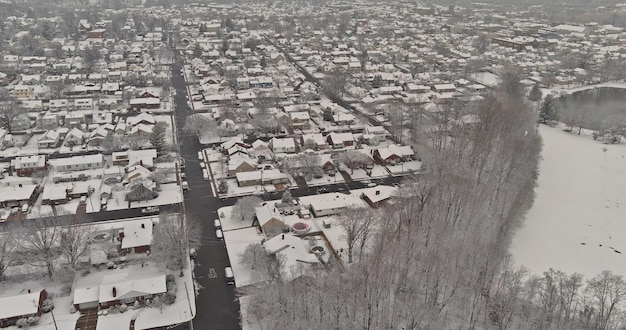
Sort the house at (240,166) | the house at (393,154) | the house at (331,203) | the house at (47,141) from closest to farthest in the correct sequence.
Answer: the house at (331,203)
the house at (240,166)
the house at (393,154)
the house at (47,141)

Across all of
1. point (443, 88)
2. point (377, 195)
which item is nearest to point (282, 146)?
point (377, 195)

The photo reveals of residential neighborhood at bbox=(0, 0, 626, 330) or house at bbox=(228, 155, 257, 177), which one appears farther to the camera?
house at bbox=(228, 155, 257, 177)

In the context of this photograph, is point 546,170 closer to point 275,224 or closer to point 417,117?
point 417,117

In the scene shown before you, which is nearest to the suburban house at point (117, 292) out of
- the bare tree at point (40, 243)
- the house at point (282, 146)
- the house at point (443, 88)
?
the bare tree at point (40, 243)

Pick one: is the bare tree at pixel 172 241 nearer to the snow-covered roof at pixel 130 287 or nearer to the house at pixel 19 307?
the snow-covered roof at pixel 130 287

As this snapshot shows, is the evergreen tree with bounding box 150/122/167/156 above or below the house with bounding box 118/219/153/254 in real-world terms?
above

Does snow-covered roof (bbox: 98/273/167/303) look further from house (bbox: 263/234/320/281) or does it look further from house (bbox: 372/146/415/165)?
house (bbox: 372/146/415/165)

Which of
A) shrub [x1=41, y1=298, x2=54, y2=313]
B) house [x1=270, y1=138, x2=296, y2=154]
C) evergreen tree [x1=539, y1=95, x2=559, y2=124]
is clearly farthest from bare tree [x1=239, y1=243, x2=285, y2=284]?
evergreen tree [x1=539, y1=95, x2=559, y2=124]
